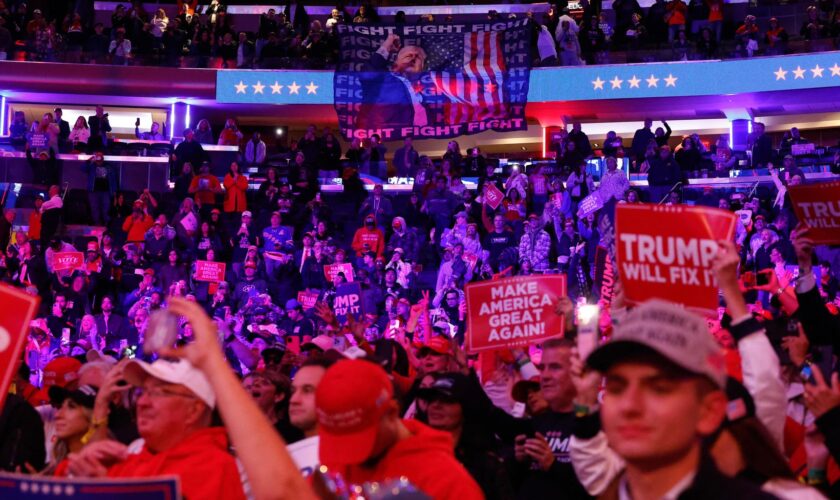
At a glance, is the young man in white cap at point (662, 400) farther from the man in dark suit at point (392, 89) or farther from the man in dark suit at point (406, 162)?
the man in dark suit at point (406, 162)

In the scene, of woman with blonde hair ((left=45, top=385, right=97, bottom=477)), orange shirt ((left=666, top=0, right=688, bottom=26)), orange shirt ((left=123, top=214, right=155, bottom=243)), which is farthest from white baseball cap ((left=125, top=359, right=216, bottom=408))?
orange shirt ((left=666, top=0, right=688, bottom=26))

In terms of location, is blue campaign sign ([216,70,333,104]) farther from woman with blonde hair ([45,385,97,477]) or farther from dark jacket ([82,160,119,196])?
woman with blonde hair ([45,385,97,477])

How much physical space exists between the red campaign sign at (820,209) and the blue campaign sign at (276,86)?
21.3m

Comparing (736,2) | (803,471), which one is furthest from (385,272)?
(736,2)

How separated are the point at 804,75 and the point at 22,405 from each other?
21956 millimetres

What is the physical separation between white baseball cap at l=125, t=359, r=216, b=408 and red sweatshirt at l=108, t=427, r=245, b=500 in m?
0.16

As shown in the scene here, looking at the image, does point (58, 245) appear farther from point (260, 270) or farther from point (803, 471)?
point (803, 471)

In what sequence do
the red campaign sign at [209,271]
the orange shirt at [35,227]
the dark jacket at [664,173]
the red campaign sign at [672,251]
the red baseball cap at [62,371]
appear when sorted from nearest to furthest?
the red campaign sign at [672,251], the red baseball cap at [62,371], the red campaign sign at [209,271], the dark jacket at [664,173], the orange shirt at [35,227]

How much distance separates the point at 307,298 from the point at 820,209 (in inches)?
399

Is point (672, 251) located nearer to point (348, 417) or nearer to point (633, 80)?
point (348, 417)

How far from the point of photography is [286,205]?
1945 centimetres

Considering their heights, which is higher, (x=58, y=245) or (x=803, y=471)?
(x=803, y=471)

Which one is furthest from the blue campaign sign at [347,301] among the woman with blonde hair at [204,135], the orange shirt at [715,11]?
the orange shirt at [715,11]

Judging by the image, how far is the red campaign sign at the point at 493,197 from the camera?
18.7 meters
